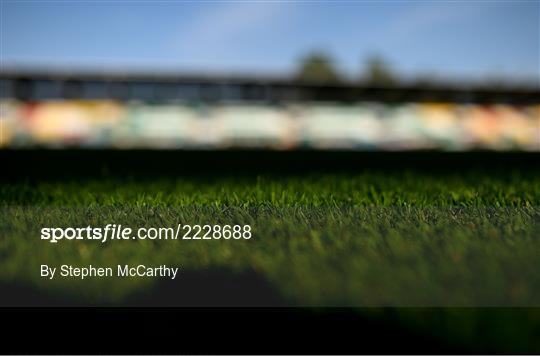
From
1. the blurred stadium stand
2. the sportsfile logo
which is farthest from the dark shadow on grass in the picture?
the blurred stadium stand

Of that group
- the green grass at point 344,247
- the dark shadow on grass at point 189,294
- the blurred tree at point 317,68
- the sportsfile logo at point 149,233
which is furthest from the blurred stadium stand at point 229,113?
the blurred tree at point 317,68

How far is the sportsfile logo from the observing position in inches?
93.4

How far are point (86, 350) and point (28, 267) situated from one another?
809 mm

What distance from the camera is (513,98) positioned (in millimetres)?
16203

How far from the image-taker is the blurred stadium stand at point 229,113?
13633 mm

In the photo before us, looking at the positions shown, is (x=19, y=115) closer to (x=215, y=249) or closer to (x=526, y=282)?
(x=215, y=249)

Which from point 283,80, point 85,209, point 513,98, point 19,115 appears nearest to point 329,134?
point 283,80

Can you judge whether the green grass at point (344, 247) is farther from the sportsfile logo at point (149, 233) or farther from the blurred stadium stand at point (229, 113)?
the blurred stadium stand at point (229, 113)

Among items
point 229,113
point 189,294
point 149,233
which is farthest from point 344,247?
point 229,113

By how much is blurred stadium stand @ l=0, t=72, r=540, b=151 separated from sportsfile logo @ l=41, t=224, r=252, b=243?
35.9ft

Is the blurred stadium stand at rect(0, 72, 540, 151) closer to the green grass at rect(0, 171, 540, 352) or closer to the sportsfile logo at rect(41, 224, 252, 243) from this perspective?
the green grass at rect(0, 171, 540, 352)

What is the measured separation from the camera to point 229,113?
46.3ft

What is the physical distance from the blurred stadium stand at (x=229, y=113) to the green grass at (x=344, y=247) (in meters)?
10.0

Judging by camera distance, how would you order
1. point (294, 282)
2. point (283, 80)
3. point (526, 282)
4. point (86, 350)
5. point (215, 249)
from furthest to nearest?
point (283, 80) < point (215, 249) < point (294, 282) < point (526, 282) < point (86, 350)
